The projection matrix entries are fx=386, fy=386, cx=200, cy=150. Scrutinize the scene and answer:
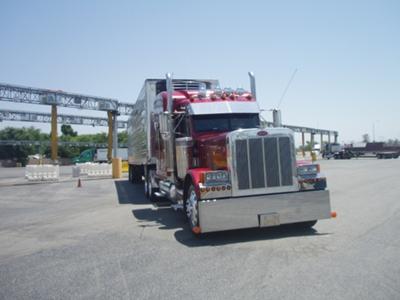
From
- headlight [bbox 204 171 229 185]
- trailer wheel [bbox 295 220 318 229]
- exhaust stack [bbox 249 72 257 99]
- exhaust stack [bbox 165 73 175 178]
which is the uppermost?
exhaust stack [bbox 249 72 257 99]

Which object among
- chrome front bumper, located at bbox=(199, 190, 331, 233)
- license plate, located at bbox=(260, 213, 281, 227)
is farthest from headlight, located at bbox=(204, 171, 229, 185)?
license plate, located at bbox=(260, 213, 281, 227)

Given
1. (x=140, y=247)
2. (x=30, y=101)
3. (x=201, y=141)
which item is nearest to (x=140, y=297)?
(x=140, y=247)

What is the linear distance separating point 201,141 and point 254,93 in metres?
2.60

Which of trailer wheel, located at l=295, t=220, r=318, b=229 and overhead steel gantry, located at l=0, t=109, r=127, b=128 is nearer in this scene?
trailer wheel, located at l=295, t=220, r=318, b=229

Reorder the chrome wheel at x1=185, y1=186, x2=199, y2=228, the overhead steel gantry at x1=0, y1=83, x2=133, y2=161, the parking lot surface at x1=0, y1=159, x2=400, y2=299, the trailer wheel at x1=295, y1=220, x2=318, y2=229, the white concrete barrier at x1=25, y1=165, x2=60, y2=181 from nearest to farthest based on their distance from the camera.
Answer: the parking lot surface at x1=0, y1=159, x2=400, y2=299 < the chrome wheel at x1=185, y1=186, x2=199, y2=228 < the trailer wheel at x1=295, y1=220, x2=318, y2=229 < the white concrete barrier at x1=25, y1=165, x2=60, y2=181 < the overhead steel gantry at x1=0, y1=83, x2=133, y2=161

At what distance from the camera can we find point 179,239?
24.5 feet

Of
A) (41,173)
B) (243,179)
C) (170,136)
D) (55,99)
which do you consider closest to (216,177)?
(243,179)

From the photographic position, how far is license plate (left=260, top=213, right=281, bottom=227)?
717 centimetres

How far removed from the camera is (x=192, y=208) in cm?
761

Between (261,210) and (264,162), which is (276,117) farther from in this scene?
(261,210)

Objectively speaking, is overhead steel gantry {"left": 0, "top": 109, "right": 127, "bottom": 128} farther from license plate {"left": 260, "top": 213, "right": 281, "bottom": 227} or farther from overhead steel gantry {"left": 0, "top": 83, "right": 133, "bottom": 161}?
license plate {"left": 260, "top": 213, "right": 281, "bottom": 227}

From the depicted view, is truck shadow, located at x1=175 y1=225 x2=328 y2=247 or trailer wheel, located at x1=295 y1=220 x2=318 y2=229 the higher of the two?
trailer wheel, located at x1=295 y1=220 x2=318 y2=229

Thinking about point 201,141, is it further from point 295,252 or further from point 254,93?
point 295,252

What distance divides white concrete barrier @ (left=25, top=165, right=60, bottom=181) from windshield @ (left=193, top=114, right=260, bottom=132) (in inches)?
807
